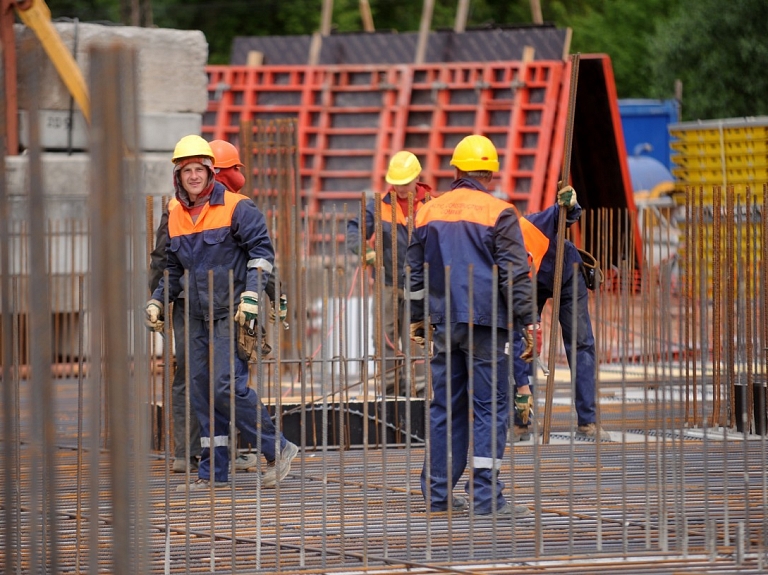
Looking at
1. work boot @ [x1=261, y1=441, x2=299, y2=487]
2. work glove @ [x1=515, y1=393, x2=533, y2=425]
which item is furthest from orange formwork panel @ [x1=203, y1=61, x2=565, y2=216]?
work boot @ [x1=261, y1=441, x2=299, y2=487]

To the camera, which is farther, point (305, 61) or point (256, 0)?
point (256, 0)

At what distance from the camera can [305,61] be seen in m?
19.2

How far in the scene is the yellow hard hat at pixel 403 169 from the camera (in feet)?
31.3

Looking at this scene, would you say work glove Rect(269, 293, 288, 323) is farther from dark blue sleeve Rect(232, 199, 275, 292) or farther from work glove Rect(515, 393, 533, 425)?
work glove Rect(515, 393, 533, 425)

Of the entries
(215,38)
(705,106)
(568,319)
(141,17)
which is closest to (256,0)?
(215,38)

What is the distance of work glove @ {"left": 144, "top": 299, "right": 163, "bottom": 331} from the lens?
6840 mm

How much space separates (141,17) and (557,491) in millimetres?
27165

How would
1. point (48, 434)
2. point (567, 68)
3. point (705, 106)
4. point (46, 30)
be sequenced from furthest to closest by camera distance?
point (705, 106) < point (567, 68) < point (46, 30) < point (48, 434)

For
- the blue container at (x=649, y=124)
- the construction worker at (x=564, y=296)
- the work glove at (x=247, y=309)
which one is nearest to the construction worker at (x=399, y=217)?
the construction worker at (x=564, y=296)

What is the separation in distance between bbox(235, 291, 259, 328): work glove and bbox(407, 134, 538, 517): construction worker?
858mm

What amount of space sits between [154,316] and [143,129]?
6.94 metres

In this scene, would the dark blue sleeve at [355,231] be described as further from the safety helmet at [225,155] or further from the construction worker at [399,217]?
the safety helmet at [225,155]

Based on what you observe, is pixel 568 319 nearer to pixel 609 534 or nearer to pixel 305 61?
pixel 609 534

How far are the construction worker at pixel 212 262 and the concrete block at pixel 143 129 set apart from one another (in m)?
6.35
